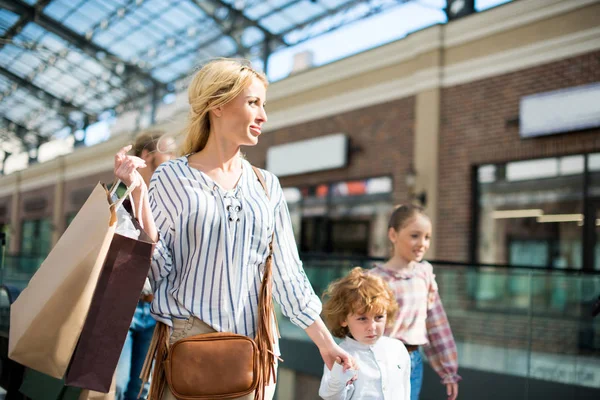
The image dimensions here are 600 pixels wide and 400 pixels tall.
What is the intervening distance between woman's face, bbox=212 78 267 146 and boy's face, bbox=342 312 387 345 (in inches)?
39.5

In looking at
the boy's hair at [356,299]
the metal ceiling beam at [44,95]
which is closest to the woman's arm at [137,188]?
the boy's hair at [356,299]

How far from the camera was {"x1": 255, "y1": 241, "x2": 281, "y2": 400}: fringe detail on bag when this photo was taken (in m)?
1.89

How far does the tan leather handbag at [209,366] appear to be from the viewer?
5.88ft

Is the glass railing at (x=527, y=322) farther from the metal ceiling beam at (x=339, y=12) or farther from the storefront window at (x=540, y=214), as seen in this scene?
the metal ceiling beam at (x=339, y=12)

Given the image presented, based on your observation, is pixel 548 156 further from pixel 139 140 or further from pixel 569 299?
pixel 139 140

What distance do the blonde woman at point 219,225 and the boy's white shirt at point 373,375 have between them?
0.43m

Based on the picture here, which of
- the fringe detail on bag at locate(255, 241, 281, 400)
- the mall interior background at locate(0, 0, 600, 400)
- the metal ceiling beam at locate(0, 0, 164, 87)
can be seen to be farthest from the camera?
the metal ceiling beam at locate(0, 0, 164, 87)

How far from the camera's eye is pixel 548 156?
9445mm

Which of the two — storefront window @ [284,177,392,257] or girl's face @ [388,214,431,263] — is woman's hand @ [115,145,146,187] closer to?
girl's face @ [388,214,431,263]

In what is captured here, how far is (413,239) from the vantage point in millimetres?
3297

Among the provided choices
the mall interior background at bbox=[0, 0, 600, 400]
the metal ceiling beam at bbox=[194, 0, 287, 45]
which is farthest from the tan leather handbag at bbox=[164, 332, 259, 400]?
the metal ceiling beam at bbox=[194, 0, 287, 45]

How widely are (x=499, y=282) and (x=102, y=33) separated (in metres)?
16.7

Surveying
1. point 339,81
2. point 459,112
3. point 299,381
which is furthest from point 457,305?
point 339,81

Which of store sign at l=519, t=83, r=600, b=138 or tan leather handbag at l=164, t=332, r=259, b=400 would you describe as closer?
tan leather handbag at l=164, t=332, r=259, b=400
